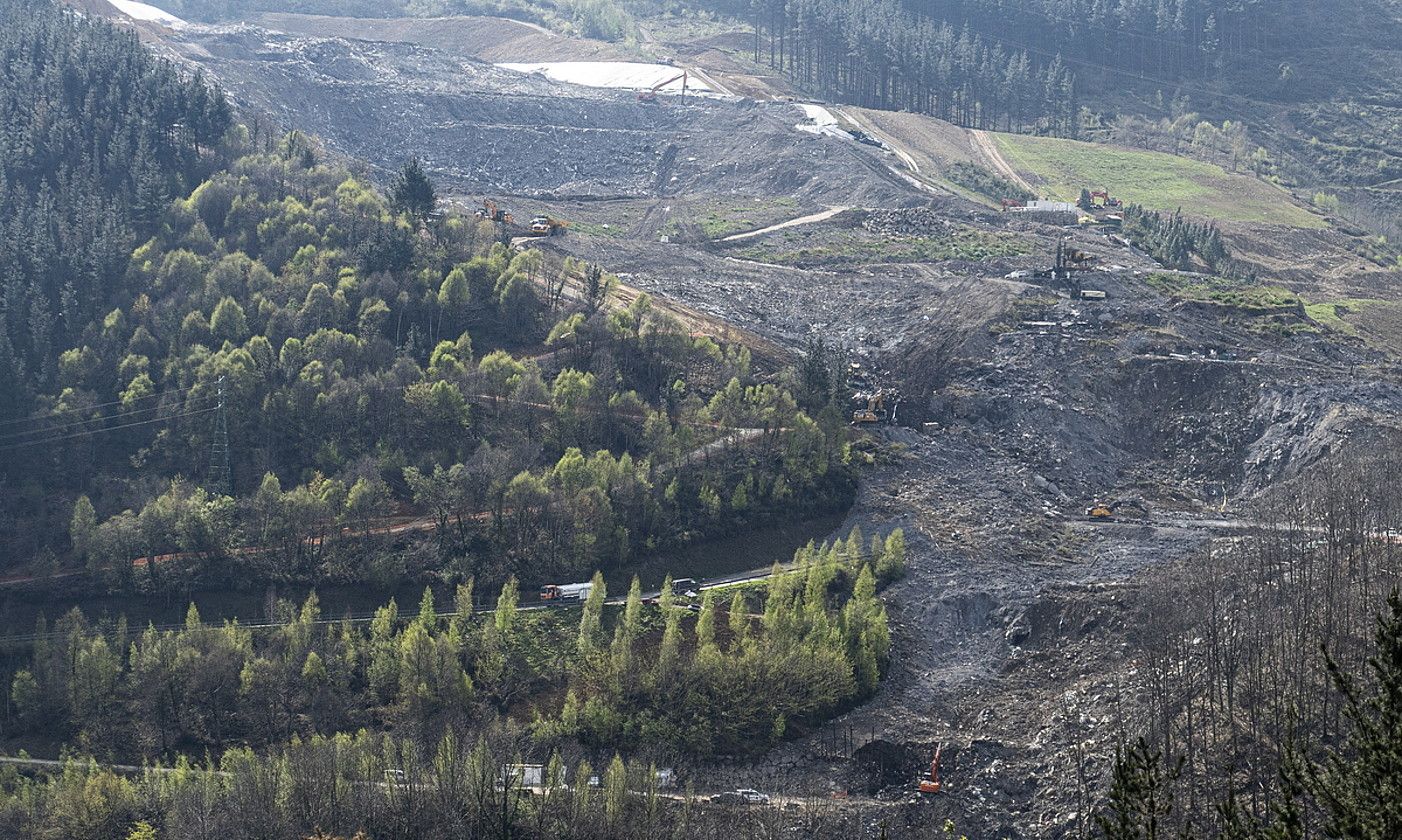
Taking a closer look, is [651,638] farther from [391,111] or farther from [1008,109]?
[1008,109]

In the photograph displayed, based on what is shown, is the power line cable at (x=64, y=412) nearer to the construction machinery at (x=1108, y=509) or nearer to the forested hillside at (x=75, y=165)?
the forested hillside at (x=75, y=165)

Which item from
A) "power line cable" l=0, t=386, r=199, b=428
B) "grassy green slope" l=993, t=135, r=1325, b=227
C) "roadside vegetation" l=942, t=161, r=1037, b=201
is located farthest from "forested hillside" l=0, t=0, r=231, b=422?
"grassy green slope" l=993, t=135, r=1325, b=227

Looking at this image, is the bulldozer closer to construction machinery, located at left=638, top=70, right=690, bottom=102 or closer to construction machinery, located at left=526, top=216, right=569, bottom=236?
construction machinery, located at left=526, top=216, right=569, bottom=236

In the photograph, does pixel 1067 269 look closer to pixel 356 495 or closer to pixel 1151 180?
pixel 1151 180

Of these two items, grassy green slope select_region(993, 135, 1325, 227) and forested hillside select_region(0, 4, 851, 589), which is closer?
forested hillside select_region(0, 4, 851, 589)

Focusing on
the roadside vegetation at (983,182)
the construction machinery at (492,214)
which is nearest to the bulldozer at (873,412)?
the construction machinery at (492,214)

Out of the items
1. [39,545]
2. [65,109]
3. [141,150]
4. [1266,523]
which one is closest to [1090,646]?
[1266,523]
